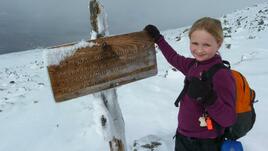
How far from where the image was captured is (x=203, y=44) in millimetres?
2398

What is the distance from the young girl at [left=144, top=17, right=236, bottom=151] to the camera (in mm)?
2180

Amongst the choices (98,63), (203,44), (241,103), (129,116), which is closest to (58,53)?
(98,63)

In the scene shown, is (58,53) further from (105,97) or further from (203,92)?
(203,92)

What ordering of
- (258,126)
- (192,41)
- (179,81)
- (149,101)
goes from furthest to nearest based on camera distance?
(179,81) → (149,101) → (258,126) → (192,41)

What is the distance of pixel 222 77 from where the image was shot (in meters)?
2.25

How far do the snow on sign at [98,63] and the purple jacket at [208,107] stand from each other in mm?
307

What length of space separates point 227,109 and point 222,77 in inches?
8.6

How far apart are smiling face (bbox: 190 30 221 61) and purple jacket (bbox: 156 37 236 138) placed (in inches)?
2.0

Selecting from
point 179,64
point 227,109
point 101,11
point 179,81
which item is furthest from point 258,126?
point 179,81

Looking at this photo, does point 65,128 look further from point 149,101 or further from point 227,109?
point 227,109

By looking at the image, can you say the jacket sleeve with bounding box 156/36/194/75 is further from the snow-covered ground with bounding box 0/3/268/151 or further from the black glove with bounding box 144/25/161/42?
the snow-covered ground with bounding box 0/3/268/151

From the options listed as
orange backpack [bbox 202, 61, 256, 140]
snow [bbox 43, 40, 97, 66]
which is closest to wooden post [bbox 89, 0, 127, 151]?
snow [bbox 43, 40, 97, 66]

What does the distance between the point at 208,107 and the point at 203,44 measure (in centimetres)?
48

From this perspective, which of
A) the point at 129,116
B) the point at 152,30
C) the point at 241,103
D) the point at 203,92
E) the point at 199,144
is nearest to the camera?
the point at 203,92
